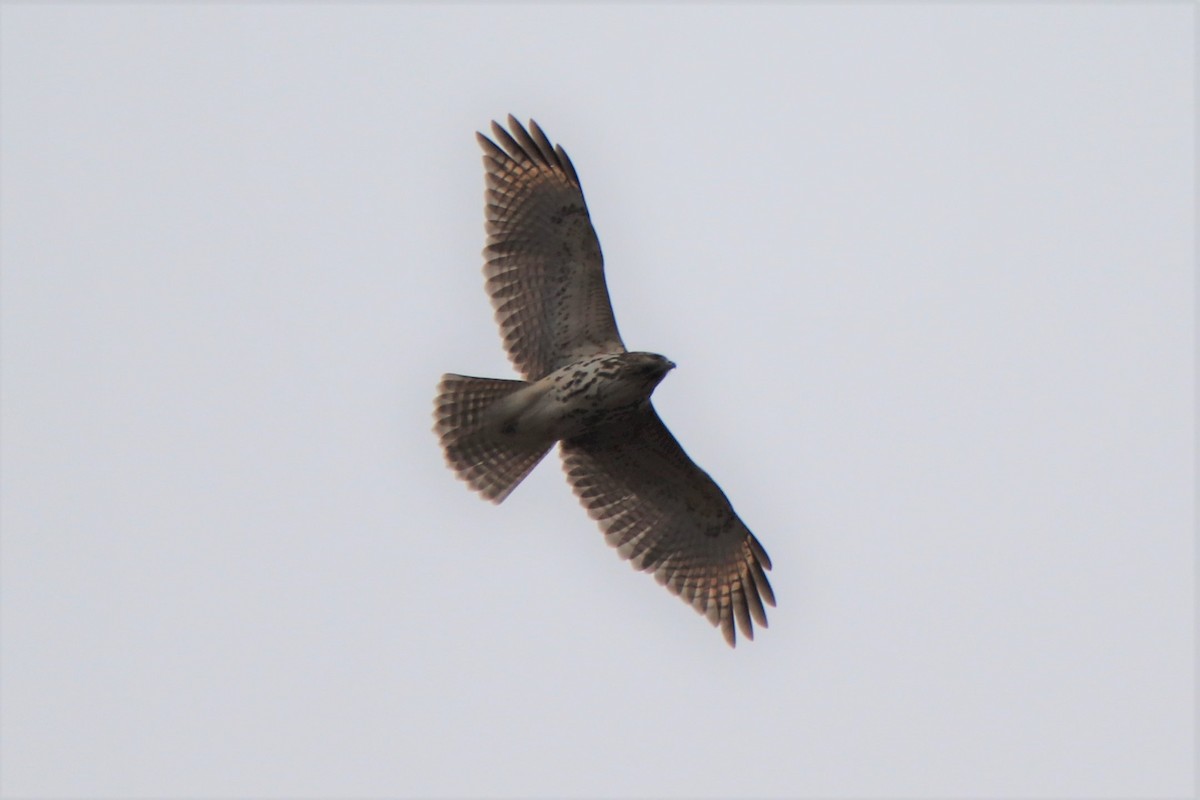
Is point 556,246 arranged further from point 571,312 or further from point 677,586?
point 677,586

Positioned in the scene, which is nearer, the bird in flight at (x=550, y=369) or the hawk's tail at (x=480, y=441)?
the bird in flight at (x=550, y=369)

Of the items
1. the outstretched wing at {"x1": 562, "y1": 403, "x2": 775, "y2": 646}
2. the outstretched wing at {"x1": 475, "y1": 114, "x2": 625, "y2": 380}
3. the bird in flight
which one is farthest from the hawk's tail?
the outstretched wing at {"x1": 562, "y1": 403, "x2": 775, "y2": 646}

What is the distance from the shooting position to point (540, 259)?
14.0 m

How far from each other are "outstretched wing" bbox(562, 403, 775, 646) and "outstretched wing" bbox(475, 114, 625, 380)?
975 millimetres

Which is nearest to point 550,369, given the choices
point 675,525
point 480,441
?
point 480,441

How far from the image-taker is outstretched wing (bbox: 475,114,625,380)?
14.0 metres

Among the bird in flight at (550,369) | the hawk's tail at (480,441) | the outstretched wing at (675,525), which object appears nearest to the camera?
the bird in flight at (550,369)

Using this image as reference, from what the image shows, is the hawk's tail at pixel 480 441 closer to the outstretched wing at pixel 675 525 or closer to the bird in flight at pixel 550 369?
the bird in flight at pixel 550 369

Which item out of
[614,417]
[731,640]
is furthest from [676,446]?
[731,640]

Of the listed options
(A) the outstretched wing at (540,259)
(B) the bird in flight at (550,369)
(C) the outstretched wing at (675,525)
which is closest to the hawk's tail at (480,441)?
(B) the bird in flight at (550,369)

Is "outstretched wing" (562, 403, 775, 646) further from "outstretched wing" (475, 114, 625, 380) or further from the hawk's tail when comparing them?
"outstretched wing" (475, 114, 625, 380)

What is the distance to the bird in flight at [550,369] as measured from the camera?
13953mm

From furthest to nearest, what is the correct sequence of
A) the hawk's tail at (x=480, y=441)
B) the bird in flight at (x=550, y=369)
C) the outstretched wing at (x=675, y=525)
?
the outstretched wing at (x=675, y=525), the hawk's tail at (x=480, y=441), the bird in flight at (x=550, y=369)

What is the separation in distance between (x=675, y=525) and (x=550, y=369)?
6.40 feet
